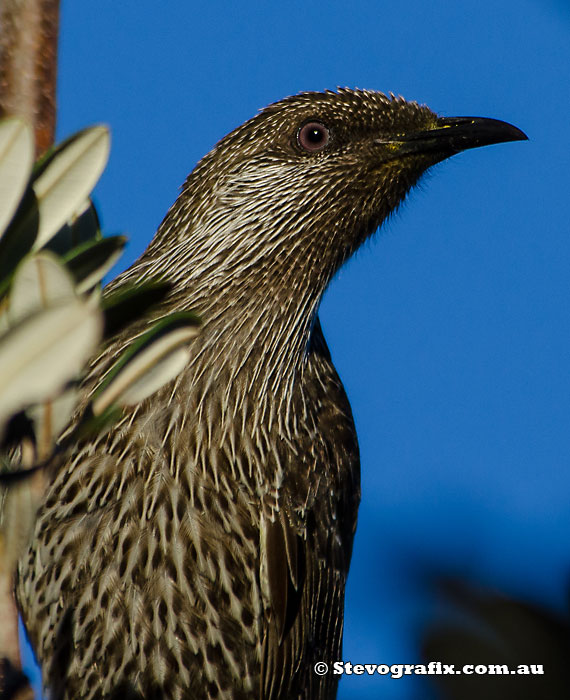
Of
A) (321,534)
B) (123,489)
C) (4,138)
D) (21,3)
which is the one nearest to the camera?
(4,138)

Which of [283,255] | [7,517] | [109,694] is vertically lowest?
[7,517]

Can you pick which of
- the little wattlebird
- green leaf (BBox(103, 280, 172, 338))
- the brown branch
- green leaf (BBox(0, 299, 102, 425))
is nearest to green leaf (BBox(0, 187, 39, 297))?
green leaf (BBox(103, 280, 172, 338))

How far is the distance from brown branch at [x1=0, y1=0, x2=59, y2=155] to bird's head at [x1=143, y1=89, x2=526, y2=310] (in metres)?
1.18

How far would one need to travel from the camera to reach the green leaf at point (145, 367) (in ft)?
4.82

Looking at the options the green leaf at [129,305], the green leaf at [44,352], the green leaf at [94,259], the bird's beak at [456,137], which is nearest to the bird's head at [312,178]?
the bird's beak at [456,137]

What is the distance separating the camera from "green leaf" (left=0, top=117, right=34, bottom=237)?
54.8 inches

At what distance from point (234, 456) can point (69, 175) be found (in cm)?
201

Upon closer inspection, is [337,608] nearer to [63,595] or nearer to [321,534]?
[321,534]

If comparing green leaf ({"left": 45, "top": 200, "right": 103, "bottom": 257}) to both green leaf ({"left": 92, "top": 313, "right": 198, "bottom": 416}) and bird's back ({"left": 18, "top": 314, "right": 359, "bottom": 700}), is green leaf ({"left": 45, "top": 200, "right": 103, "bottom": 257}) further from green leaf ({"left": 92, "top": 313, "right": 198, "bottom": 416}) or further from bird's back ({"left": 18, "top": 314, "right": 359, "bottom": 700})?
bird's back ({"left": 18, "top": 314, "right": 359, "bottom": 700})

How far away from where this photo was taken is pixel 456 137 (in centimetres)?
379

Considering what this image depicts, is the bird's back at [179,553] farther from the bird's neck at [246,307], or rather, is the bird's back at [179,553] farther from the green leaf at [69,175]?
the green leaf at [69,175]

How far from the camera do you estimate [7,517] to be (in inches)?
57.4

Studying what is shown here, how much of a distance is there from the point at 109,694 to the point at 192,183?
6.46 ft

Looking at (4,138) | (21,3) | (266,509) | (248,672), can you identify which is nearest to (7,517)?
(4,138)
